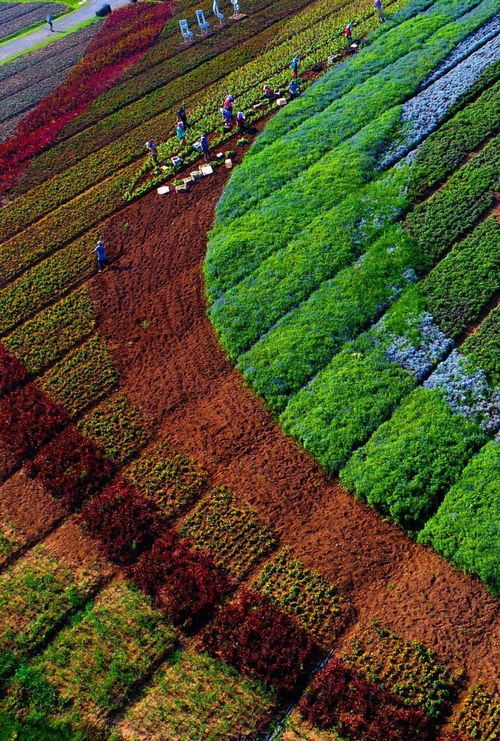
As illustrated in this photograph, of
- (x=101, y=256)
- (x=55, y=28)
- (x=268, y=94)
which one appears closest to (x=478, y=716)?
(x=101, y=256)

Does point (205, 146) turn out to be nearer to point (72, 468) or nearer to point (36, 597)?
point (72, 468)

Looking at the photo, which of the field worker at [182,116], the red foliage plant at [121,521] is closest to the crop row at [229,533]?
the red foliage plant at [121,521]

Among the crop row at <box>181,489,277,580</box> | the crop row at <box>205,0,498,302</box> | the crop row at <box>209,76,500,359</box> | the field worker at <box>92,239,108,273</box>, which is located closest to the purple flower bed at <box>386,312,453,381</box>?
the crop row at <box>209,76,500,359</box>

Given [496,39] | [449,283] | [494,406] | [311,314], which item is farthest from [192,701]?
[496,39]

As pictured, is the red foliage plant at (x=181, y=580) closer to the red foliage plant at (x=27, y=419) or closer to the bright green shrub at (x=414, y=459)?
the bright green shrub at (x=414, y=459)

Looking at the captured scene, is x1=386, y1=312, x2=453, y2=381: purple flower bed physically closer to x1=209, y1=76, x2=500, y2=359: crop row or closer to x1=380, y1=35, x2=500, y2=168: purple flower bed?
x1=209, y1=76, x2=500, y2=359: crop row

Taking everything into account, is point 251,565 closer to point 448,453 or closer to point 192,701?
point 192,701
